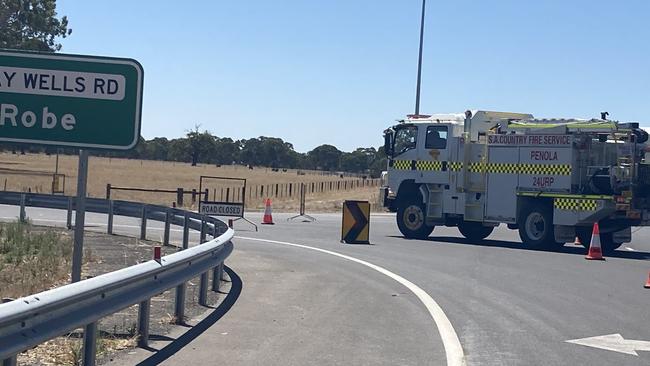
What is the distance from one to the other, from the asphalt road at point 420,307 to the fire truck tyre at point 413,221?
392 cm

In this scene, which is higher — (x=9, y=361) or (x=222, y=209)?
(x=222, y=209)

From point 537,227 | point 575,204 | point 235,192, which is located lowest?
point 235,192

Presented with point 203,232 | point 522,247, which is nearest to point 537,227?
point 522,247

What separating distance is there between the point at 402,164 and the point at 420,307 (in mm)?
15510

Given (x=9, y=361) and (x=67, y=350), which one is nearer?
(x=9, y=361)

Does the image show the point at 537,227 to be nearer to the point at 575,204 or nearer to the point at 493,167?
the point at 575,204

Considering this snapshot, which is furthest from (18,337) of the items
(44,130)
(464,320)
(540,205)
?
(540,205)

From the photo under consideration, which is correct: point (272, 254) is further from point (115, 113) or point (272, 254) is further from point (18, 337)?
point (18, 337)

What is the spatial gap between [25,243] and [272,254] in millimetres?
5001

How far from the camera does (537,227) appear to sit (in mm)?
24703

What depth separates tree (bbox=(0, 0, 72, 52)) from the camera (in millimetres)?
63844

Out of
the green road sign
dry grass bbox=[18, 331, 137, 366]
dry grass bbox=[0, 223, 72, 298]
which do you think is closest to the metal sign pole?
the green road sign

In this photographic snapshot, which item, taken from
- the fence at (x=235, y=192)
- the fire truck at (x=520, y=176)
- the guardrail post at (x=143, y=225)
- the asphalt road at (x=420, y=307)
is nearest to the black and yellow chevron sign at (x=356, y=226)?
the asphalt road at (x=420, y=307)

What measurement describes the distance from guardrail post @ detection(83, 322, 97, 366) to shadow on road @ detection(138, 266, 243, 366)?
77cm
